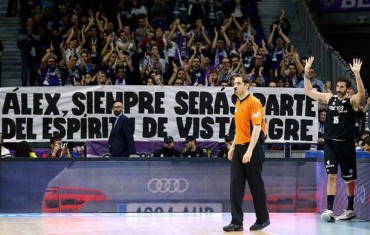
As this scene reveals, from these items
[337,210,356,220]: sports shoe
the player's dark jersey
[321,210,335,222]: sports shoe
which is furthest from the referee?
[337,210,356,220]: sports shoe

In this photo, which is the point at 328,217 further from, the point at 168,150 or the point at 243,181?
the point at 168,150

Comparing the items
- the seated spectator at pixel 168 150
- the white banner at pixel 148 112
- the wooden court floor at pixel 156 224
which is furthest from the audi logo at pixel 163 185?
the white banner at pixel 148 112

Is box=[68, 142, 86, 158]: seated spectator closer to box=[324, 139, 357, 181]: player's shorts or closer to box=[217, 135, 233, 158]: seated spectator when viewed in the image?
box=[217, 135, 233, 158]: seated spectator

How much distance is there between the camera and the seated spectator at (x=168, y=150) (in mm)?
17922

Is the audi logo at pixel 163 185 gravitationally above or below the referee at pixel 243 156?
below

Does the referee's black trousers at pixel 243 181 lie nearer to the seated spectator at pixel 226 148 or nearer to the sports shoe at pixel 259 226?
the sports shoe at pixel 259 226

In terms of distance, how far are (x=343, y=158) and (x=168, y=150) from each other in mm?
4712

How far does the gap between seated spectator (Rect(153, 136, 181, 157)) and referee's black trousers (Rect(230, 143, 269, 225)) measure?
16.3 ft

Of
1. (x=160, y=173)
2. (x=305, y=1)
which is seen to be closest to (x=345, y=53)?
(x=305, y=1)

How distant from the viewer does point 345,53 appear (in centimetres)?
2939

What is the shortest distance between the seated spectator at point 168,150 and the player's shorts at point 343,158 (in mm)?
4397

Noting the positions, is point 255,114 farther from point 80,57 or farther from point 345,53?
point 345,53

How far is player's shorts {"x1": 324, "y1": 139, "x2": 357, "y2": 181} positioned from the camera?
14109 mm

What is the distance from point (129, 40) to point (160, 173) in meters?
7.35
